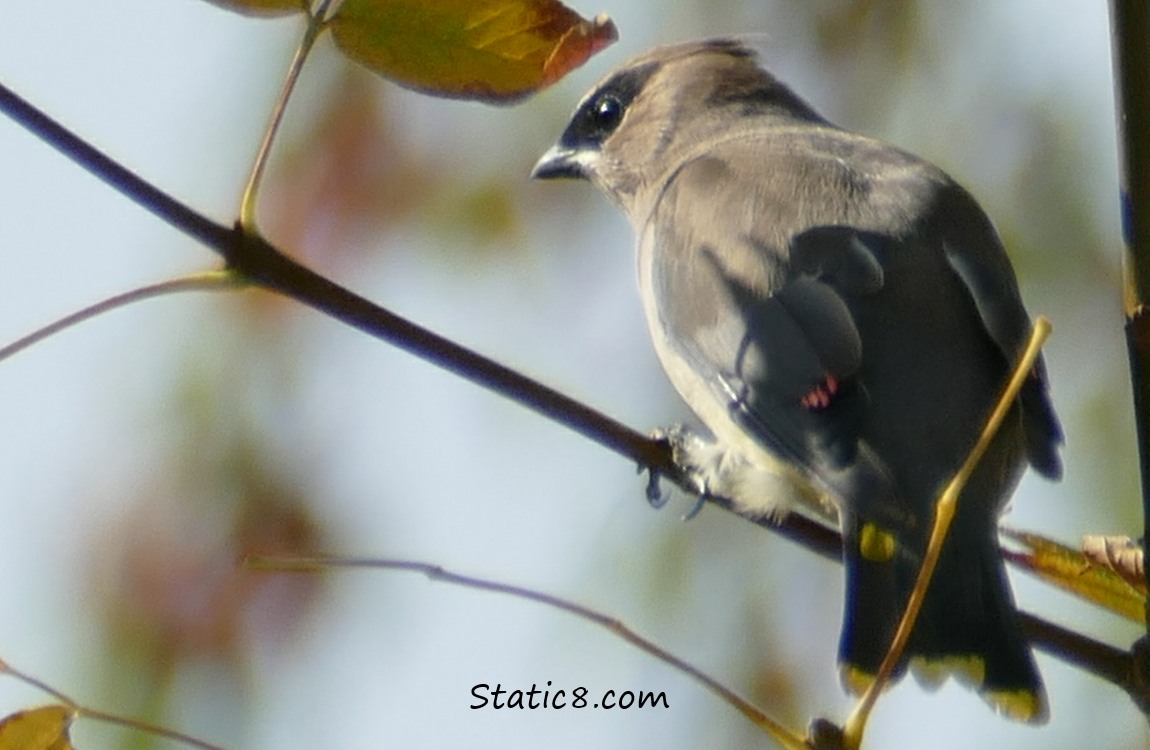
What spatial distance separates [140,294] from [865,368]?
6.18ft

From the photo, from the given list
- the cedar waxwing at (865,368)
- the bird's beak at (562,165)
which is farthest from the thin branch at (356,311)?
the bird's beak at (562,165)

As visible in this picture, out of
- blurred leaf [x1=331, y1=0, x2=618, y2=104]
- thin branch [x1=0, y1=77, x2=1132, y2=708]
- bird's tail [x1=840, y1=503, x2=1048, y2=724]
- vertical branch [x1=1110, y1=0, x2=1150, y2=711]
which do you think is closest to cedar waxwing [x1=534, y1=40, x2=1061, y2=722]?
bird's tail [x1=840, y1=503, x2=1048, y2=724]

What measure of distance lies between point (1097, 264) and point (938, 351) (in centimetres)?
194

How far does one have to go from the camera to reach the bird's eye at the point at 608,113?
5.70m

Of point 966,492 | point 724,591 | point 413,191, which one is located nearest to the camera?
point 966,492

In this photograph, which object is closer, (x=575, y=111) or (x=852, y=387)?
(x=852, y=387)

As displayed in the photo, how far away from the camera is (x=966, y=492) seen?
11.3 feet

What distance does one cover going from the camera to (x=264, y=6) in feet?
6.96

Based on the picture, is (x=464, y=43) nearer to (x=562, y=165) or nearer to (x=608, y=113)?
(x=562, y=165)

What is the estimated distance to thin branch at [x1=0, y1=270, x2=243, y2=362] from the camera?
2.03 meters

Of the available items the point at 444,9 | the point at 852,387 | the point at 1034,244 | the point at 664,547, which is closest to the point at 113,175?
the point at 444,9

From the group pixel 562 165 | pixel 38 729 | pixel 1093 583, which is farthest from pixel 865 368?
pixel 562 165

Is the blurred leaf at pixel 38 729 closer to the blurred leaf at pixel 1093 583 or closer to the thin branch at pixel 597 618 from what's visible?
the thin branch at pixel 597 618

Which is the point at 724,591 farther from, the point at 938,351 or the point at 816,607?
the point at 938,351
